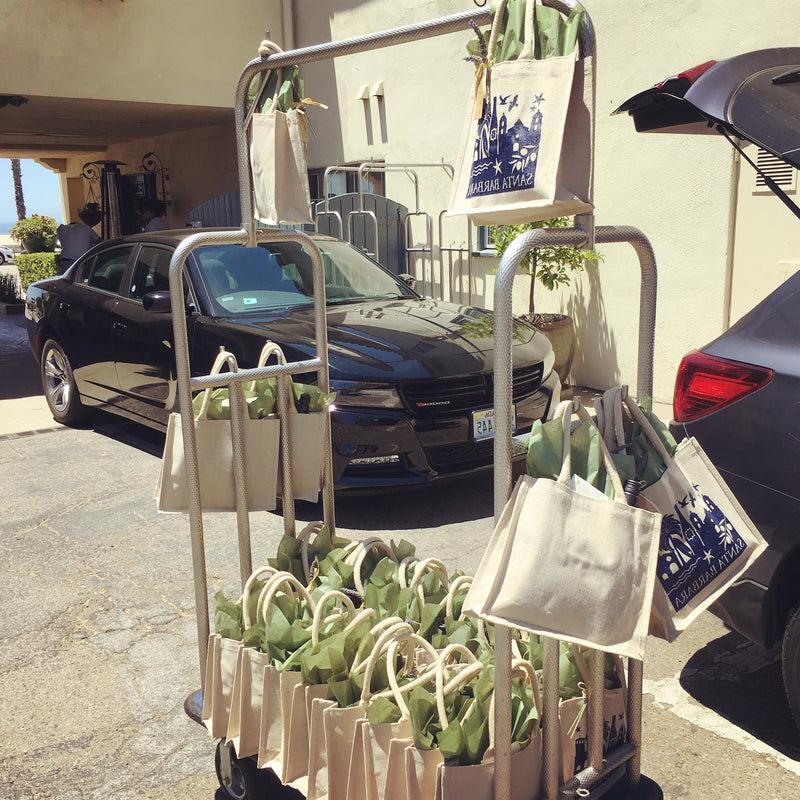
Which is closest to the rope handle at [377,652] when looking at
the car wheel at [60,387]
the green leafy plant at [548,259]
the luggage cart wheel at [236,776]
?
the luggage cart wheel at [236,776]

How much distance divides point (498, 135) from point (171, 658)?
2.51 meters

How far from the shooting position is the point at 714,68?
8.64 feet

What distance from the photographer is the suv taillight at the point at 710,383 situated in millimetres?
2781

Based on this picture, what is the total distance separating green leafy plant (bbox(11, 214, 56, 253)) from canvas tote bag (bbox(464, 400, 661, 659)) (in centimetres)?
2130

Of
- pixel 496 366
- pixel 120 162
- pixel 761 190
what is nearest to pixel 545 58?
pixel 496 366

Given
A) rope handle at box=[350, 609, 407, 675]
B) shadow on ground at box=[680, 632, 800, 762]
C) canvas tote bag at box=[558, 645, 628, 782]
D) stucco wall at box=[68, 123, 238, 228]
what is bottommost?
shadow on ground at box=[680, 632, 800, 762]

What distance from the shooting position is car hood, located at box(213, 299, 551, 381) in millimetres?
4848

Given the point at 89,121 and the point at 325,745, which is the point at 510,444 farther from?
the point at 89,121

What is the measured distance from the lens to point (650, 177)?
24.7ft

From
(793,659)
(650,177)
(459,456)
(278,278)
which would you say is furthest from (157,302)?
(650,177)

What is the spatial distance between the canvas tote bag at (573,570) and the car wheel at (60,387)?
6152mm

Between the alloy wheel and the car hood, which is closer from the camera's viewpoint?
the car hood

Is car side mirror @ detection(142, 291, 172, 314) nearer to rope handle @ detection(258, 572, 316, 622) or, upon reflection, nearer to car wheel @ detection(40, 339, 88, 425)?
car wheel @ detection(40, 339, 88, 425)

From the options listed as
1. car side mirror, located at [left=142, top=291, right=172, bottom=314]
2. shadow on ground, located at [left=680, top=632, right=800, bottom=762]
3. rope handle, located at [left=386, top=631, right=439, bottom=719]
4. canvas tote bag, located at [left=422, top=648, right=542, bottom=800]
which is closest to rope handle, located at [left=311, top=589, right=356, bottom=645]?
rope handle, located at [left=386, top=631, right=439, bottom=719]
